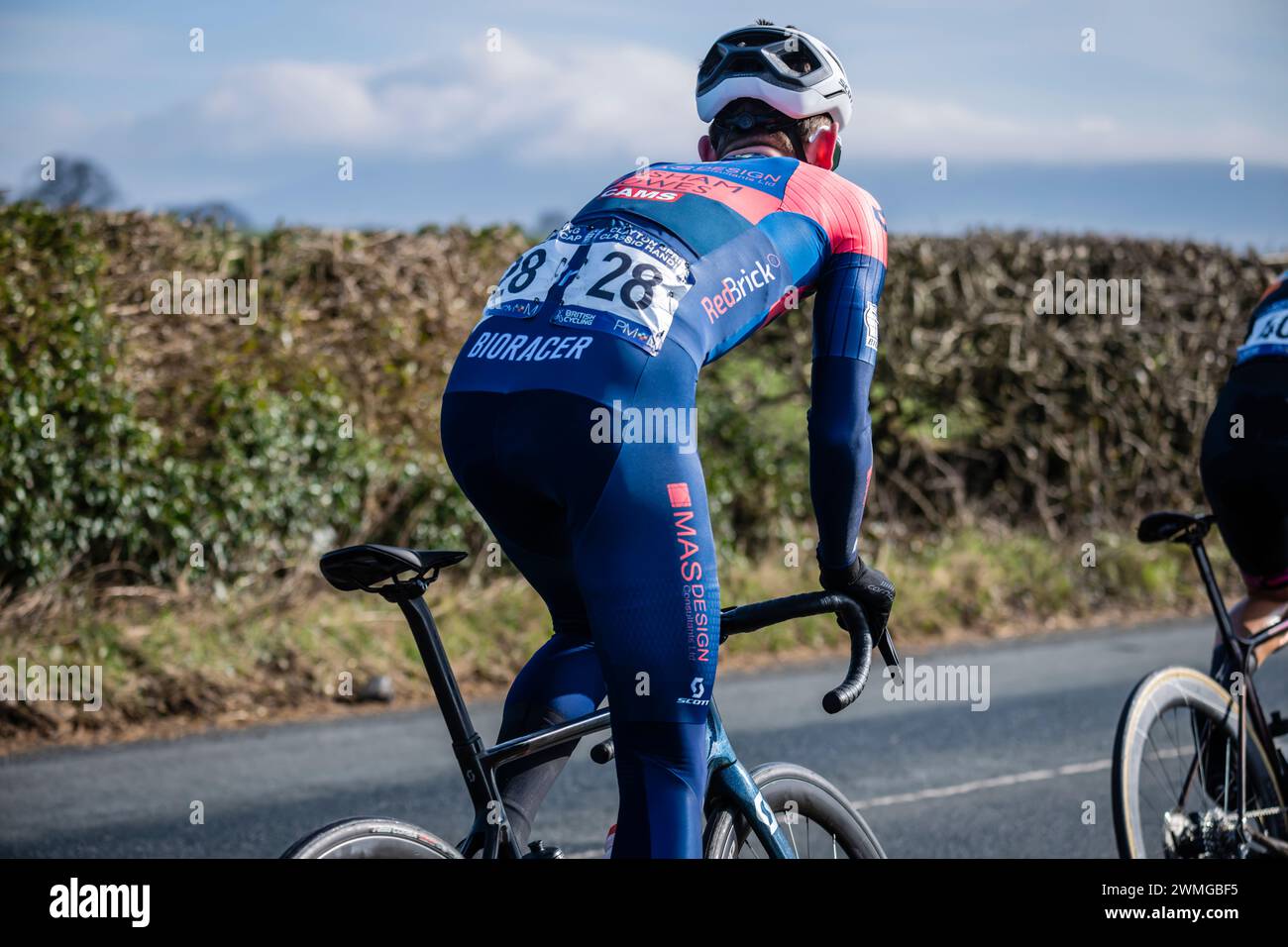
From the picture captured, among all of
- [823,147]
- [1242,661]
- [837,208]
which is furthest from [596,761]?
[1242,661]

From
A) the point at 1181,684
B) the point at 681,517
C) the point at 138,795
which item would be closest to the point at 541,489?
the point at 681,517

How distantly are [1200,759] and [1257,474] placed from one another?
102 centimetres

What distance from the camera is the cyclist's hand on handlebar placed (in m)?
2.72

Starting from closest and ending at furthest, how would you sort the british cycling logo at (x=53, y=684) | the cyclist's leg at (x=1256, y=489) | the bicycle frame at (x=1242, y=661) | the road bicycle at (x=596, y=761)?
1. the road bicycle at (x=596, y=761)
2. the bicycle frame at (x=1242, y=661)
3. the cyclist's leg at (x=1256, y=489)
4. the british cycling logo at (x=53, y=684)

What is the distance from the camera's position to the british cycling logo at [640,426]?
95.0 inches

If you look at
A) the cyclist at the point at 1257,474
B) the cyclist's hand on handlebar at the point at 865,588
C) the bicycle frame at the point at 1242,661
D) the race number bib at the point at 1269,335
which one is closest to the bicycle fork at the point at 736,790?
the cyclist's hand on handlebar at the point at 865,588

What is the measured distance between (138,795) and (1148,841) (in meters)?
4.19

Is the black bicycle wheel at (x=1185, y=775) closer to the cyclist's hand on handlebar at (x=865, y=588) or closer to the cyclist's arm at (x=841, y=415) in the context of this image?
the cyclist's hand on handlebar at (x=865, y=588)

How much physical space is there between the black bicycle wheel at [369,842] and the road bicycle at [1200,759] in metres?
2.15

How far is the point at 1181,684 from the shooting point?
398 centimetres

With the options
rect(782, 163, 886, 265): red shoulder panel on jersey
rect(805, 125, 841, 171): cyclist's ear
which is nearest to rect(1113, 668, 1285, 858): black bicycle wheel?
rect(782, 163, 886, 265): red shoulder panel on jersey
